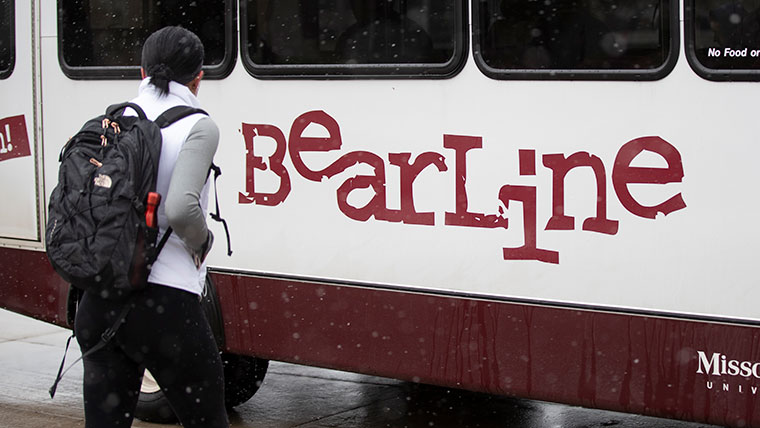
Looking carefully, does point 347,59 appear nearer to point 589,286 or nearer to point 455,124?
point 455,124

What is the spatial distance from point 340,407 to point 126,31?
2335mm

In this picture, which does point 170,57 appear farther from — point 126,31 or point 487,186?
point 126,31

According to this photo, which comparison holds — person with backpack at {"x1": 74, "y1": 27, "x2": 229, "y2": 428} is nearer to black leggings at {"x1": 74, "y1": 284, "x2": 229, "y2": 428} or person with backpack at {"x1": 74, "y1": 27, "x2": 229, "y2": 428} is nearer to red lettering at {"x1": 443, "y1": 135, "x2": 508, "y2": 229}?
black leggings at {"x1": 74, "y1": 284, "x2": 229, "y2": 428}

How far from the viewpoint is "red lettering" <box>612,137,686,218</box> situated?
13.9ft

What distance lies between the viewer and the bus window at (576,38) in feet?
14.0

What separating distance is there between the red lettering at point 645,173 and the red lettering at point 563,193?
0.06m

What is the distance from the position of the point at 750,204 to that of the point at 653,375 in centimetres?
77

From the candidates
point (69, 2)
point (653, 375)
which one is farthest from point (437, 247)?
point (69, 2)

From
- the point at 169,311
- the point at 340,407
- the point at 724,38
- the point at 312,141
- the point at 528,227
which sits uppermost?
the point at 724,38

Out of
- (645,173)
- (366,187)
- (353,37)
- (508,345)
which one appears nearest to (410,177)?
(366,187)

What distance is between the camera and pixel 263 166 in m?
5.21

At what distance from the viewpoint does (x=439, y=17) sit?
15.6 feet

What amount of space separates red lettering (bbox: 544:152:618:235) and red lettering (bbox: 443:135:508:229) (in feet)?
0.97

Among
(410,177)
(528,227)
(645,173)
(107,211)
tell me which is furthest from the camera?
(410,177)
